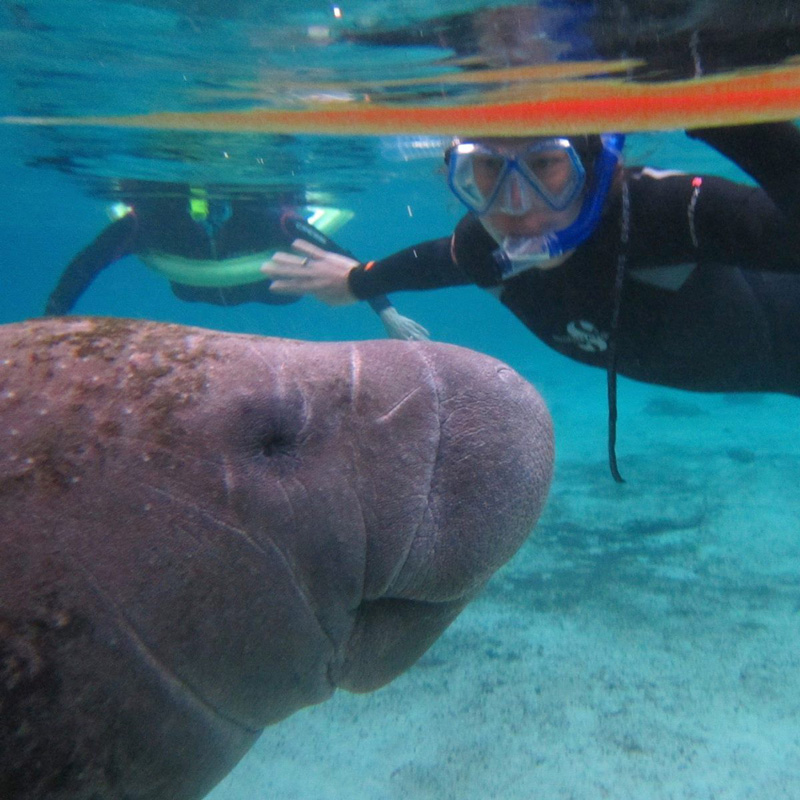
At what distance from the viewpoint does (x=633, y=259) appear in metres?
3.66

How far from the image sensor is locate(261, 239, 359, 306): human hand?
541 cm

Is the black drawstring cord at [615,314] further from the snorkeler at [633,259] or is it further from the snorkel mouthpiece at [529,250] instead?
the snorkel mouthpiece at [529,250]

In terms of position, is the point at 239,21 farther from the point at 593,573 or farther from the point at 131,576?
the point at 593,573

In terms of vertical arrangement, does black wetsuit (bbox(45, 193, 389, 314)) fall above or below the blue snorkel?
below

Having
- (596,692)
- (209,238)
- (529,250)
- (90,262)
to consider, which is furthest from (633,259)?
(209,238)

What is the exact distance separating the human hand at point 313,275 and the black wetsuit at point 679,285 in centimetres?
122

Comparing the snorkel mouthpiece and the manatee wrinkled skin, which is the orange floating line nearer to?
the snorkel mouthpiece

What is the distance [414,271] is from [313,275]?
1055 millimetres

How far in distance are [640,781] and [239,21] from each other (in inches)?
313

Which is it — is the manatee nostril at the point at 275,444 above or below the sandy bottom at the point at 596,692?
above

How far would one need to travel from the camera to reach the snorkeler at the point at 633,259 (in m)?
3.24

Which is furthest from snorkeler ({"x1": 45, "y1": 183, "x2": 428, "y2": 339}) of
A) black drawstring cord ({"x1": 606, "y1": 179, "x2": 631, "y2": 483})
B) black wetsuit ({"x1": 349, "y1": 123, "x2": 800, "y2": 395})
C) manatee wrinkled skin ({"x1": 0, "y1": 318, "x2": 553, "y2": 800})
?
manatee wrinkled skin ({"x1": 0, "y1": 318, "x2": 553, "y2": 800})

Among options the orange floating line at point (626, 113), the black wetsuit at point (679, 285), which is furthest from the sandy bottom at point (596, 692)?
the orange floating line at point (626, 113)

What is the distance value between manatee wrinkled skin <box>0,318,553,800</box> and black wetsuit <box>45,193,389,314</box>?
9.81m
